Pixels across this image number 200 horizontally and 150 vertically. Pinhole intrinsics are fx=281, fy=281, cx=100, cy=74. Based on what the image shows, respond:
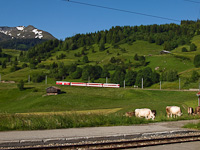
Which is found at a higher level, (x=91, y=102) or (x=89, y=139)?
(x=89, y=139)

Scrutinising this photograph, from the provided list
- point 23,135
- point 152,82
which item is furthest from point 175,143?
point 152,82

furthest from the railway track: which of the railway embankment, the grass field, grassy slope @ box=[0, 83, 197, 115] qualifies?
grassy slope @ box=[0, 83, 197, 115]

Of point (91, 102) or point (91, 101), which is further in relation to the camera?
point (91, 101)

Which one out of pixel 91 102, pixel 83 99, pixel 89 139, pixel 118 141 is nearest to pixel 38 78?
pixel 83 99

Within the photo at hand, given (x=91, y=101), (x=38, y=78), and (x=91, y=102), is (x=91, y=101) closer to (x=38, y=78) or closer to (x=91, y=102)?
(x=91, y=102)

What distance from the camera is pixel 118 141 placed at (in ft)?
43.5

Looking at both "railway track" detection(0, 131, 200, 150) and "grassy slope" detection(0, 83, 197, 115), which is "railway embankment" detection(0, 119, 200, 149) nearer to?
"railway track" detection(0, 131, 200, 150)

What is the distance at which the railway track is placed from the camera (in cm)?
1225

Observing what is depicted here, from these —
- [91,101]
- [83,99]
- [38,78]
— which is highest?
[38,78]

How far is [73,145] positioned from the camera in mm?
12367

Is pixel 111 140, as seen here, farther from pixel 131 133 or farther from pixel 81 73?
pixel 81 73

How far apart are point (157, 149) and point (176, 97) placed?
86720 mm

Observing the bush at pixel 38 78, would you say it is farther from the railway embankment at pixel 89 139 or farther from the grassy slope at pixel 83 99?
the railway embankment at pixel 89 139

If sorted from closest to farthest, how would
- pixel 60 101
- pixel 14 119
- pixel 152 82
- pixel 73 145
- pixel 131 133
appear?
1. pixel 73 145
2. pixel 131 133
3. pixel 14 119
4. pixel 60 101
5. pixel 152 82
